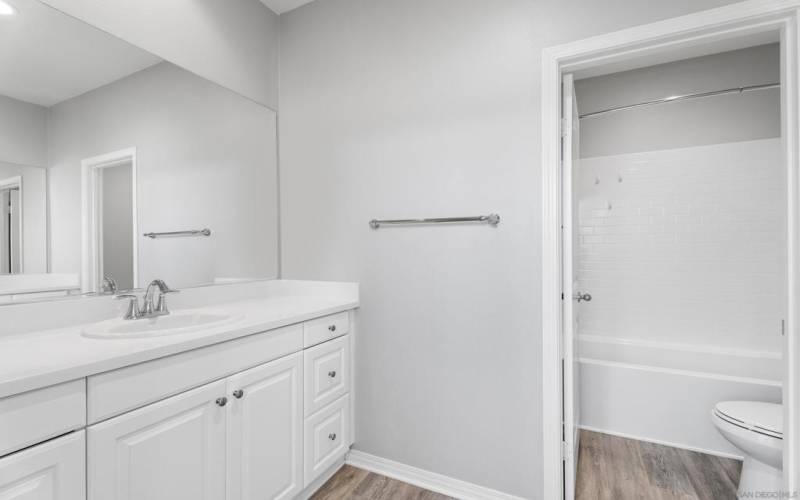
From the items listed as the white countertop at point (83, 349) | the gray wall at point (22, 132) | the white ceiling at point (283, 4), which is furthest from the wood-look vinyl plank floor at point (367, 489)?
the white ceiling at point (283, 4)

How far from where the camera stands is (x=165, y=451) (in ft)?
3.67

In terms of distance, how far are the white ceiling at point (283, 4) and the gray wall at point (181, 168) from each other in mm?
590

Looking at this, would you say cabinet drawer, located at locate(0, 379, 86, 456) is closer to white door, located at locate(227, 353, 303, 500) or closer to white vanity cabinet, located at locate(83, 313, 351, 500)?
white vanity cabinet, located at locate(83, 313, 351, 500)

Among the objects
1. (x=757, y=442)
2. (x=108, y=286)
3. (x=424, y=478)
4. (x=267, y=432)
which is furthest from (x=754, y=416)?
(x=108, y=286)

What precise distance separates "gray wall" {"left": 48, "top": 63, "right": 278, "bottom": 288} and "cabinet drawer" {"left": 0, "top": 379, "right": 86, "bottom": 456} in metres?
0.77

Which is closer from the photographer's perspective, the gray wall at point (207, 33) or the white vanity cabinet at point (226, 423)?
the white vanity cabinet at point (226, 423)

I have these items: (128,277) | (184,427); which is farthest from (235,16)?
(184,427)

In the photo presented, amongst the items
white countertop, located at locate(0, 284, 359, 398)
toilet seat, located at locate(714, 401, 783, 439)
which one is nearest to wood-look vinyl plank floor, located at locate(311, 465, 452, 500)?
white countertop, located at locate(0, 284, 359, 398)

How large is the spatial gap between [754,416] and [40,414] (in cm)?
254

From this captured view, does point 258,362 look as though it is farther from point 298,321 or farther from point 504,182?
point 504,182

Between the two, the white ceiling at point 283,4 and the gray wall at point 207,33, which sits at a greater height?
the white ceiling at point 283,4

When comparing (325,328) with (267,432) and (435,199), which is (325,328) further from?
(435,199)

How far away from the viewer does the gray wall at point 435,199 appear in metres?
1.65

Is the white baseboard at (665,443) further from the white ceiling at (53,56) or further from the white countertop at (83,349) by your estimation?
the white ceiling at (53,56)
